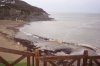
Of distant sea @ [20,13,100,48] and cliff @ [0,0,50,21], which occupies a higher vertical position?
cliff @ [0,0,50,21]

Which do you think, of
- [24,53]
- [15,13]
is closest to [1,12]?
[15,13]

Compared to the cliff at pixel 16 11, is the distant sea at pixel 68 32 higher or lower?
lower

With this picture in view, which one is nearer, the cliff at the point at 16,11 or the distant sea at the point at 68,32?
the distant sea at the point at 68,32

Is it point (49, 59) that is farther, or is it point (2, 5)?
point (2, 5)

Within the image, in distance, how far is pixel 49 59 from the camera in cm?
789

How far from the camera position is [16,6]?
85.1 metres

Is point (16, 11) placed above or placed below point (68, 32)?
above

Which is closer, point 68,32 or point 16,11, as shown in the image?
point 68,32

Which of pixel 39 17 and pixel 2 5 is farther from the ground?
pixel 2 5

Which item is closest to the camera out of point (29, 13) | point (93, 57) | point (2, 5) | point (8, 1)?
point (93, 57)

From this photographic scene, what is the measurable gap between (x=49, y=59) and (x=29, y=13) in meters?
89.2

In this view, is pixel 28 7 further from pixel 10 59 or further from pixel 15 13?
pixel 10 59

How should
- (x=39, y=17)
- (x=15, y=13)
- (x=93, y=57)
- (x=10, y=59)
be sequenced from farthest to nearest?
(x=39, y=17) < (x=15, y=13) < (x=10, y=59) < (x=93, y=57)

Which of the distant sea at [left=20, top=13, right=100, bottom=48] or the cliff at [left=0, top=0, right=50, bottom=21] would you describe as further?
the cliff at [left=0, top=0, right=50, bottom=21]
